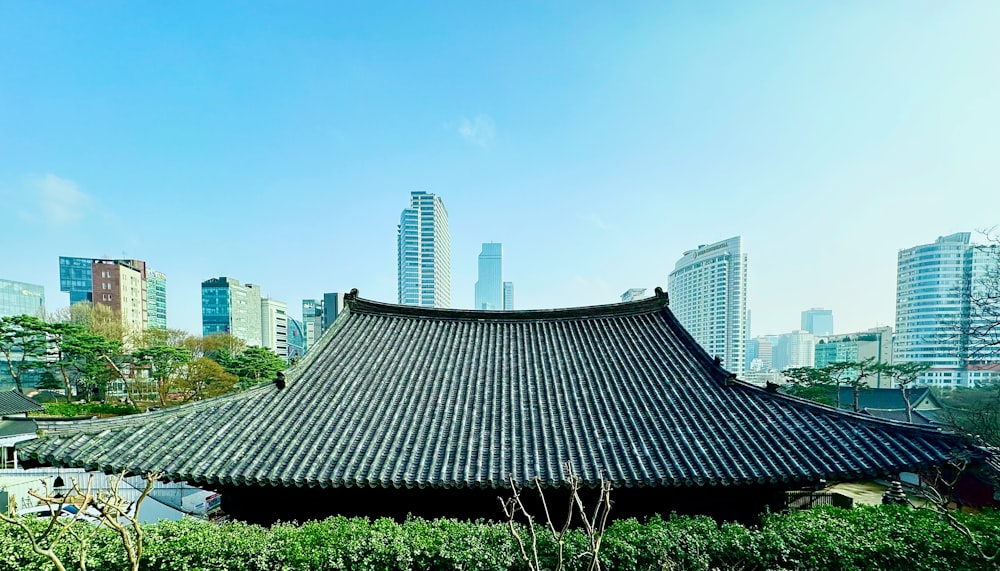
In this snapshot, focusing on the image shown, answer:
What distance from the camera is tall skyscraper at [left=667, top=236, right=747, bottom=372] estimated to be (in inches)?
2164

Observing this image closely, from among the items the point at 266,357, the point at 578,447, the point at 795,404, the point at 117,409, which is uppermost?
the point at 795,404

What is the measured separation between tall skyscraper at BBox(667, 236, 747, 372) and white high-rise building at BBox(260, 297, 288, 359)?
261 ft

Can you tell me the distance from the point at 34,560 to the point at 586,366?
963cm

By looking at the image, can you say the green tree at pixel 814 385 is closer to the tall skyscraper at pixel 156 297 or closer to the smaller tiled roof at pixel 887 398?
the smaller tiled roof at pixel 887 398

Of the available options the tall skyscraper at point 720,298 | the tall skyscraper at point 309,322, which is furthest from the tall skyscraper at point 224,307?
the tall skyscraper at point 720,298

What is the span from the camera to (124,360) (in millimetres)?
32906

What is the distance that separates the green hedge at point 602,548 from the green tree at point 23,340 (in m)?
42.1

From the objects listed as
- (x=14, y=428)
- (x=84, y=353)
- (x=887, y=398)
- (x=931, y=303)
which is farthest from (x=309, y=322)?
(x=931, y=303)

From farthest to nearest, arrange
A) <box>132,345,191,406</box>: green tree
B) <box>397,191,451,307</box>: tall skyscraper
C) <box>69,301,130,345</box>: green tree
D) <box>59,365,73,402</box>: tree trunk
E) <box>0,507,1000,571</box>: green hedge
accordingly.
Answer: <box>397,191,451,307</box>: tall skyscraper, <box>69,301,130,345</box>: green tree, <box>59,365,73,402</box>: tree trunk, <box>132,345,191,406</box>: green tree, <box>0,507,1000,571</box>: green hedge

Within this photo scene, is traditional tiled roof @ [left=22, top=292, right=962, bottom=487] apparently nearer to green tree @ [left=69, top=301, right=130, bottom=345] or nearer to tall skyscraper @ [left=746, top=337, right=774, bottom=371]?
green tree @ [left=69, top=301, right=130, bottom=345]

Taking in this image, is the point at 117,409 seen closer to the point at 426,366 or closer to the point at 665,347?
the point at 426,366

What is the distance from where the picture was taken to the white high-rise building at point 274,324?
81.9 metres

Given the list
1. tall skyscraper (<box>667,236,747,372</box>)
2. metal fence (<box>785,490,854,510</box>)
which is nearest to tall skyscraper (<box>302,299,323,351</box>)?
tall skyscraper (<box>667,236,747,372</box>)

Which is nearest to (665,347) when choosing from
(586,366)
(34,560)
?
(586,366)
